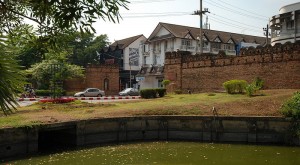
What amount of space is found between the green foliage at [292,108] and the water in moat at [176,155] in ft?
5.55

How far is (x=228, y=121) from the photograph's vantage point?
1769 cm

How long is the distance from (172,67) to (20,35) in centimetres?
3091

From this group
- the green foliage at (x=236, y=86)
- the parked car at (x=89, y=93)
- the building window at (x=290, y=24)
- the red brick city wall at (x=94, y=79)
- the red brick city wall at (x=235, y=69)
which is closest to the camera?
the red brick city wall at (x=235, y=69)

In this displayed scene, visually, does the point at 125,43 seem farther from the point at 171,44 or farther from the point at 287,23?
the point at 287,23

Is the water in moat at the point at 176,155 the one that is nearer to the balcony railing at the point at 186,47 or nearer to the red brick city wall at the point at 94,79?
the red brick city wall at the point at 94,79

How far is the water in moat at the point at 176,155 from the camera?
13383 millimetres

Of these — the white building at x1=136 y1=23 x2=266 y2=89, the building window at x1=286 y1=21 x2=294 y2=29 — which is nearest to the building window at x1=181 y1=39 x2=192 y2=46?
the white building at x1=136 y1=23 x2=266 y2=89

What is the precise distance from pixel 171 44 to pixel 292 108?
40073mm

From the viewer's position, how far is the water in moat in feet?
43.9

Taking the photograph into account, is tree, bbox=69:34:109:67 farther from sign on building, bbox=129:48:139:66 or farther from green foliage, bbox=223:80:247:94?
green foliage, bbox=223:80:247:94

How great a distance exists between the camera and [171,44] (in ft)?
184

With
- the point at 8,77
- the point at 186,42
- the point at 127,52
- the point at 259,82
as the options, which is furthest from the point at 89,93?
the point at 8,77

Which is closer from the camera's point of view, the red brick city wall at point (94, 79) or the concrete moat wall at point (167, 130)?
the concrete moat wall at point (167, 130)

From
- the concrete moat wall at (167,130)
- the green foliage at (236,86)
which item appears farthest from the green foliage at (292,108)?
the green foliage at (236,86)
